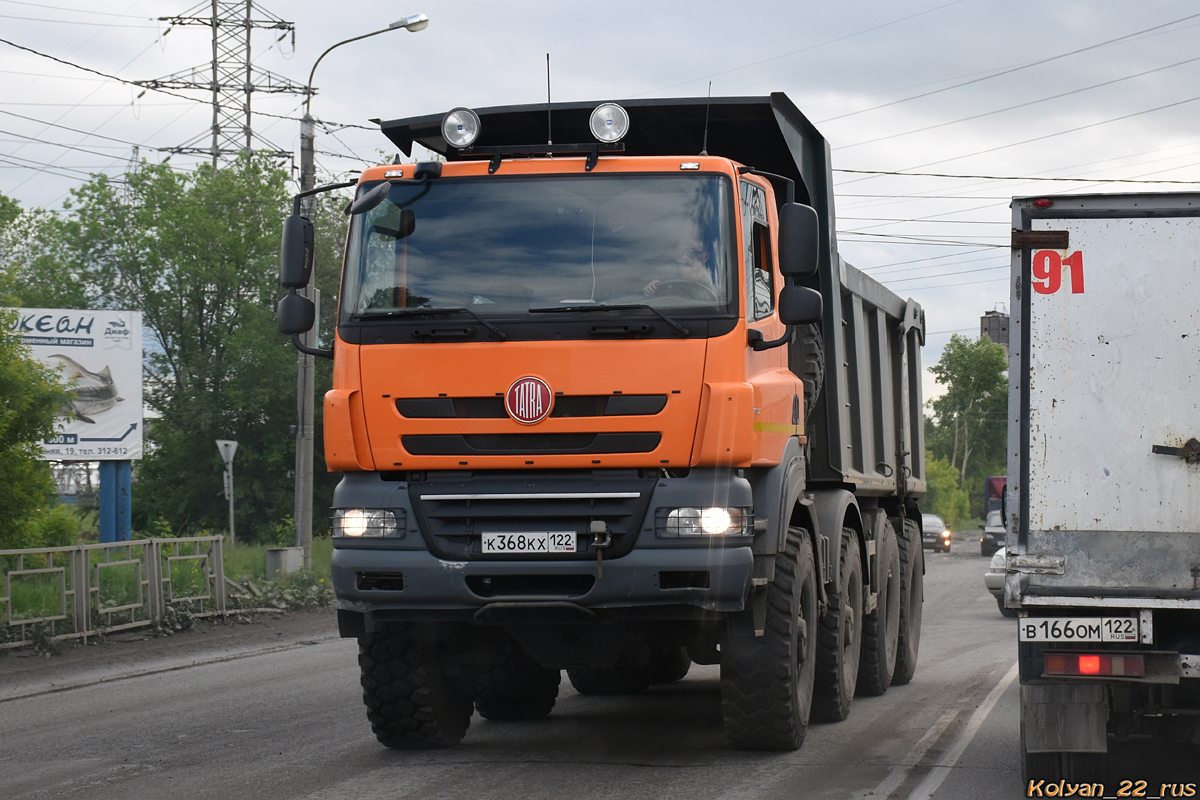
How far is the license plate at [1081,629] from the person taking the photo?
19.3 ft

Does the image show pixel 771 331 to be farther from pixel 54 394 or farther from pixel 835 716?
pixel 54 394

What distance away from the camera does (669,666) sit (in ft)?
36.5

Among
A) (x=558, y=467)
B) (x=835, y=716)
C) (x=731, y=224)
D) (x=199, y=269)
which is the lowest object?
(x=835, y=716)

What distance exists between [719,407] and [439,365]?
1.41 meters

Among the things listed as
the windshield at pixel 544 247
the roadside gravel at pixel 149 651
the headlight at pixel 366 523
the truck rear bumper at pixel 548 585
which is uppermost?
the windshield at pixel 544 247

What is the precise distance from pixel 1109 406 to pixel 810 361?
10.1 feet

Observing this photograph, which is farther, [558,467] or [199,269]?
[199,269]

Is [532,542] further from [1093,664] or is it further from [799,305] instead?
[1093,664]

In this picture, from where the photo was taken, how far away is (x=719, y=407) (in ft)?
22.3

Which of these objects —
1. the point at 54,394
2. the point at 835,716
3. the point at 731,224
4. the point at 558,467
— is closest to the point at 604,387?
the point at 558,467

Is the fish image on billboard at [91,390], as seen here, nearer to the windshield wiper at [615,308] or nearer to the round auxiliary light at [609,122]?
the round auxiliary light at [609,122]

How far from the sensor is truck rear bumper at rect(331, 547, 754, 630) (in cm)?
675

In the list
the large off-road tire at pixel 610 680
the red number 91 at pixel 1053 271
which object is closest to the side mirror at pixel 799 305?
the red number 91 at pixel 1053 271

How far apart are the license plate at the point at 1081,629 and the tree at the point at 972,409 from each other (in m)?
74.0
